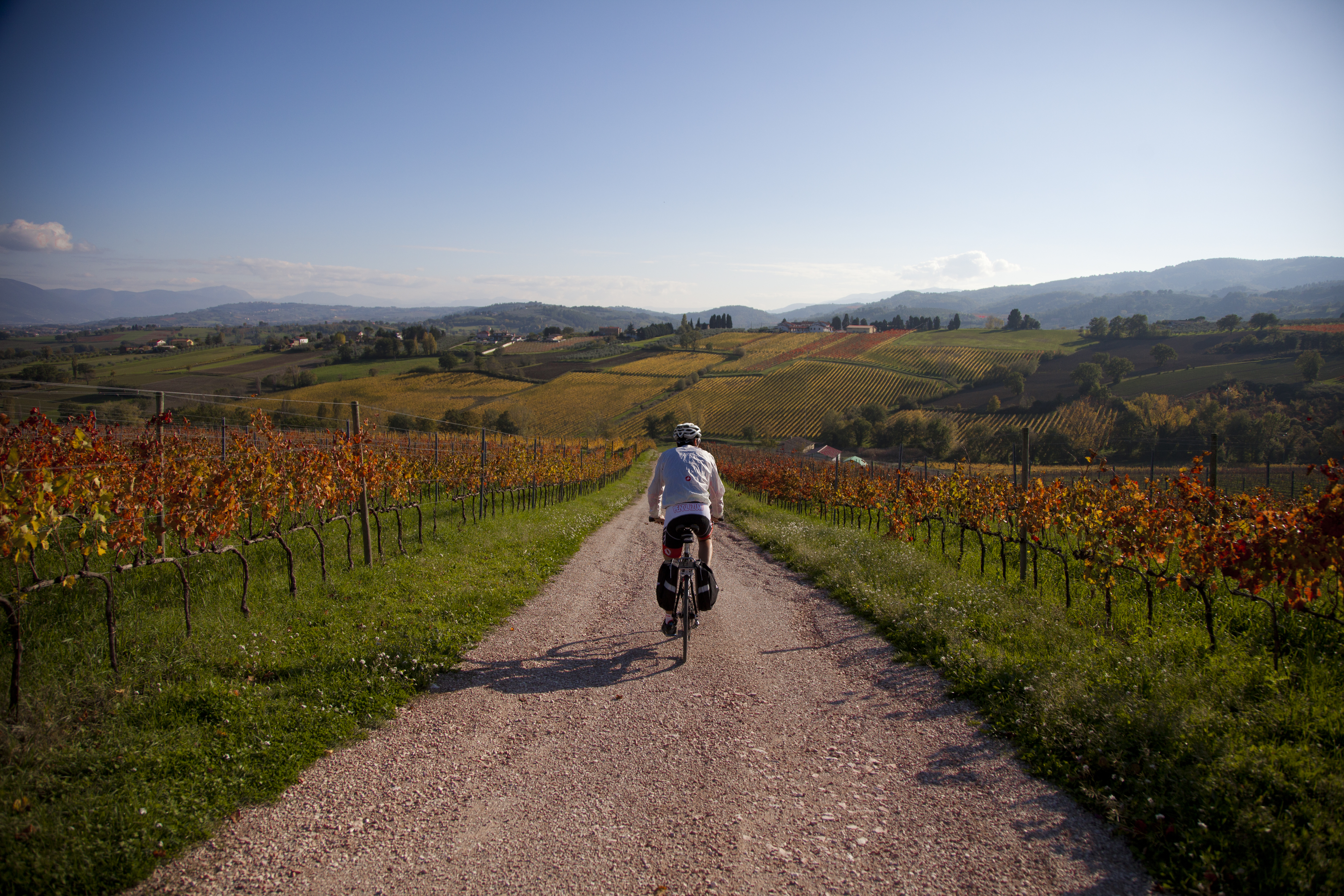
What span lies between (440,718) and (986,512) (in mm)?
9894

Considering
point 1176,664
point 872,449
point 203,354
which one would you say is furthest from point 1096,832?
point 203,354

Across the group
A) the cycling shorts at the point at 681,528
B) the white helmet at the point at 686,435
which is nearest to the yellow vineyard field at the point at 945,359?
the white helmet at the point at 686,435

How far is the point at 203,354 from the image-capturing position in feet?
180

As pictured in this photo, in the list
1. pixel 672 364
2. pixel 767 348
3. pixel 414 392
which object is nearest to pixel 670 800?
pixel 414 392

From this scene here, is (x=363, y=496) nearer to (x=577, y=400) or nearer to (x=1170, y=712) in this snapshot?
(x=1170, y=712)

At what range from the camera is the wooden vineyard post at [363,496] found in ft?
28.5

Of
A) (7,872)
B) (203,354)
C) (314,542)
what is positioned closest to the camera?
(7,872)

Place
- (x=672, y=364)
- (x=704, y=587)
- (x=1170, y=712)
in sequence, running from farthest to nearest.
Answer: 1. (x=672, y=364)
2. (x=704, y=587)
3. (x=1170, y=712)

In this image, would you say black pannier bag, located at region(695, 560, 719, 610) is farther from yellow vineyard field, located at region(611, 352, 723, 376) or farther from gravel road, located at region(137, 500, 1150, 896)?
yellow vineyard field, located at region(611, 352, 723, 376)

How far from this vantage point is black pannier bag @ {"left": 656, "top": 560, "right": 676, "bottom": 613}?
625 centimetres

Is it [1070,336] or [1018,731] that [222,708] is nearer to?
[1018,731]

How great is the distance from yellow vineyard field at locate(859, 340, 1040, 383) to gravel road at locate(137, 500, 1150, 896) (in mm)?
77822

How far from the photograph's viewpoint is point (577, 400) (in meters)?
70.9

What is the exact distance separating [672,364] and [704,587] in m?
86.5
